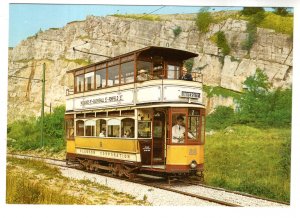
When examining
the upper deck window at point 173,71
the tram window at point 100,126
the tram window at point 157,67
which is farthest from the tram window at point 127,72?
the tram window at point 100,126

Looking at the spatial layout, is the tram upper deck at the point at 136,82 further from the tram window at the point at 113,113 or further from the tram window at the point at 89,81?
the tram window at the point at 113,113

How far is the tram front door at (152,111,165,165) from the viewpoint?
8773 mm

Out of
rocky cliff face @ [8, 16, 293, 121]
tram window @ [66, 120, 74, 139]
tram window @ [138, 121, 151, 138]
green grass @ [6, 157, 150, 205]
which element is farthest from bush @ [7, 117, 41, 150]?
tram window @ [138, 121, 151, 138]

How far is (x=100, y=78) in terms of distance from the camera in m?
9.45

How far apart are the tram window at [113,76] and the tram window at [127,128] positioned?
35.2 inches

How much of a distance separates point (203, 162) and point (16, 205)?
3881 mm

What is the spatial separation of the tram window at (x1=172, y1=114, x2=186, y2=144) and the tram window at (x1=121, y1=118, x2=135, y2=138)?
2.91 feet

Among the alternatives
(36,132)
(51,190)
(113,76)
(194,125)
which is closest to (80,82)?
(113,76)

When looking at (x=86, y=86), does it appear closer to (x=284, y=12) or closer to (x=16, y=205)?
(x=16, y=205)

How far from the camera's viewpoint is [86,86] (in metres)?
9.68

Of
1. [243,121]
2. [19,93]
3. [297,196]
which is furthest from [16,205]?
[297,196]

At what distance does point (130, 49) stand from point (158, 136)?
6.34 ft

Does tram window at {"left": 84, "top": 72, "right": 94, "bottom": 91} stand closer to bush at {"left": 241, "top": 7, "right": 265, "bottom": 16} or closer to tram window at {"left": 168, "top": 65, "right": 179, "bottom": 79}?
tram window at {"left": 168, "top": 65, "right": 179, "bottom": 79}

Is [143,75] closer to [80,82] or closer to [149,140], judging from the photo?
[149,140]
